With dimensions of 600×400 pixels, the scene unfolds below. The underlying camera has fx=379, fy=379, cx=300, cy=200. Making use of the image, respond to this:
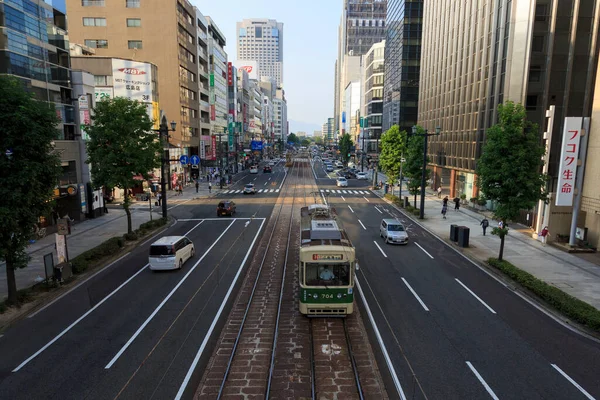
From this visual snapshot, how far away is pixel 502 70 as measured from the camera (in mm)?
39031

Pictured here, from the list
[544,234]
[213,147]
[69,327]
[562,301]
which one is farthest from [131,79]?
[562,301]

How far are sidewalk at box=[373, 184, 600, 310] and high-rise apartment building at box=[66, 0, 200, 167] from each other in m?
48.2

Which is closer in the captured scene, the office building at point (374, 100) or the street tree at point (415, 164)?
the street tree at point (415, 164)

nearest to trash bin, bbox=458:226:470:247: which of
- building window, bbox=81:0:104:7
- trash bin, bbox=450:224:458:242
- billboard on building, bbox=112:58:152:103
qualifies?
trash bin, bbox=450:224:458:242

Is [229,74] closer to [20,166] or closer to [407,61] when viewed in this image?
[407,61]

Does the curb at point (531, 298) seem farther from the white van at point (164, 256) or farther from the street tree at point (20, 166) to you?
the street tree at point (20, 166)

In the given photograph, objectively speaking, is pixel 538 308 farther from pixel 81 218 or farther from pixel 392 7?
pixel 392 7

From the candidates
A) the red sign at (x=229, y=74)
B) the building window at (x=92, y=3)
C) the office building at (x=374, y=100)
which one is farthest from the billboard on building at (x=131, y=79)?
the office building at (x=374, y=100)

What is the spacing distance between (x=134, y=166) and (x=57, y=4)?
59.1 ft

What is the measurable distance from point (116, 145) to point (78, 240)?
8197mm

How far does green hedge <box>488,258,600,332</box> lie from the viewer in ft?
48.4

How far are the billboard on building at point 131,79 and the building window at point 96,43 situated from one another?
17858 mm

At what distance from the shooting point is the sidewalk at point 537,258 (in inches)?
771

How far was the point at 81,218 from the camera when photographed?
121 ft
